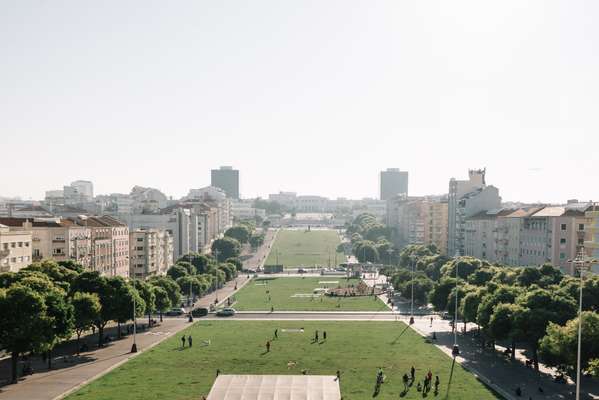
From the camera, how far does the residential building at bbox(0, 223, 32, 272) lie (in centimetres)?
8356

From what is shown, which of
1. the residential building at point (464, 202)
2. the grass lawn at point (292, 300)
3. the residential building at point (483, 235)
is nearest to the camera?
the grass lawn at point (292, 300)

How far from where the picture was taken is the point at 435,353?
7038cm

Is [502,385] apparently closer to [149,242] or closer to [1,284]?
[1,284]

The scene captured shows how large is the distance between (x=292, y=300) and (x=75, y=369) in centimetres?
6016

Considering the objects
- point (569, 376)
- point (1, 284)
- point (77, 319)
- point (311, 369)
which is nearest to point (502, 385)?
point (569, 376)

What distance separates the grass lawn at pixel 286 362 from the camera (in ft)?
175

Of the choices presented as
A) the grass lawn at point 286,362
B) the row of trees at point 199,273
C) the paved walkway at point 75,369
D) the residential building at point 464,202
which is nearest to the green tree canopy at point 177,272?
the row of trees at point 199,273

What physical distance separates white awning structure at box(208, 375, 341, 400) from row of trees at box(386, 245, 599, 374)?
68.1ft

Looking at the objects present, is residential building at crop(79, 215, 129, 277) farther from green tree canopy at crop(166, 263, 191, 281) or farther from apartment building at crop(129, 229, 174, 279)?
green tree canopy at crop(166, 263, 191, 281)

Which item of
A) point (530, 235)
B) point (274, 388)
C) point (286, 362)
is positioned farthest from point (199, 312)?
point (530, 235)

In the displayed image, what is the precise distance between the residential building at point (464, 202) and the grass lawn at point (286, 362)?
280 ft

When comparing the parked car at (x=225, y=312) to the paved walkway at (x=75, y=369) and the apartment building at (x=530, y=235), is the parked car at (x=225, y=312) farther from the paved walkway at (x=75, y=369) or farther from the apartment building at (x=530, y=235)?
the apartment building at (x=530, y=235)

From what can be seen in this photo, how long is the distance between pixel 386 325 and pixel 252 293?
4555 centimetres

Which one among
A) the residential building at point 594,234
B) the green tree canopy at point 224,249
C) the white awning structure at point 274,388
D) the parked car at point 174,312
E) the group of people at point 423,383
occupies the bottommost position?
the parked car at point 174,312
